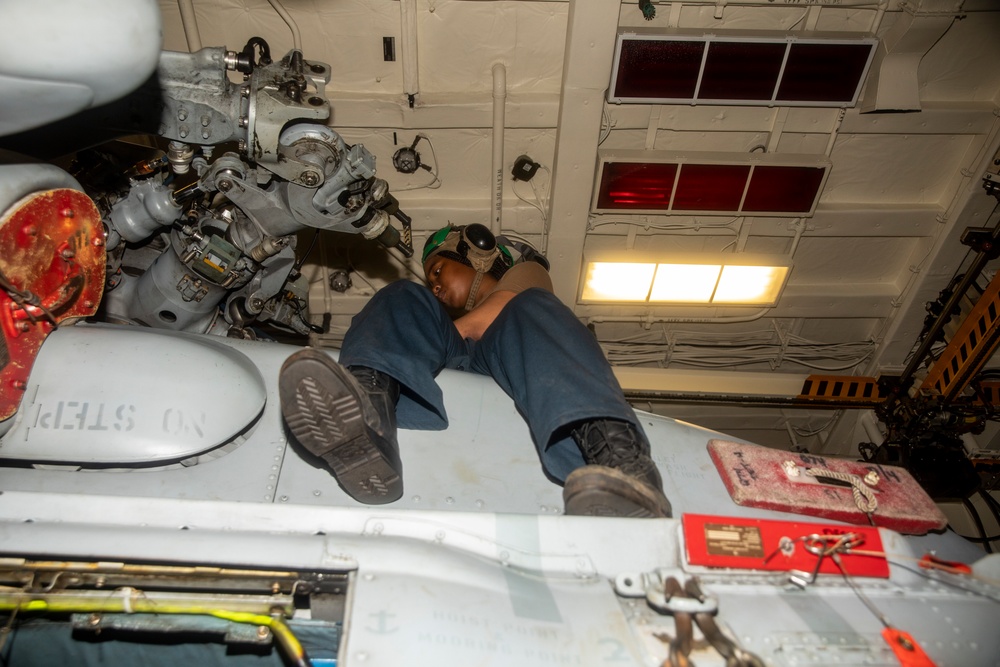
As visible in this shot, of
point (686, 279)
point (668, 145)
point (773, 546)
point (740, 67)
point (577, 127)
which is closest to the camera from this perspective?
point (773, 546)

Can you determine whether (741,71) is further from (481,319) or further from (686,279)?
(481,319)

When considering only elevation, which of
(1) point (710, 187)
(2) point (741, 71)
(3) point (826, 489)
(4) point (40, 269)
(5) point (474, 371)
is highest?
(2) point (741, 71)

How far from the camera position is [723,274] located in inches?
139

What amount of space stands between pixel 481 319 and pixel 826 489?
1.30 meters

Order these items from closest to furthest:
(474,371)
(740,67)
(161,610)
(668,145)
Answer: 1. (161,610)
2. (474,371)
3. (740,67)
4. (668,145)

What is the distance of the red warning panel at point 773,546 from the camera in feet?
4.17

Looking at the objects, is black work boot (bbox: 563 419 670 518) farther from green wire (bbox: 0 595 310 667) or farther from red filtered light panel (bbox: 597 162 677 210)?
red filtered light panel (bbox: 597 162 677 210)

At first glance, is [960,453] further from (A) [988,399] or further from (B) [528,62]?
(B) [528,62]

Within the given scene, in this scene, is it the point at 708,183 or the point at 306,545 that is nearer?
the point at 306,545

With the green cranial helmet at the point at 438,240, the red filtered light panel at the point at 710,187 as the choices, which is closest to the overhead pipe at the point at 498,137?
the green cranial helmet at the point at 438,240

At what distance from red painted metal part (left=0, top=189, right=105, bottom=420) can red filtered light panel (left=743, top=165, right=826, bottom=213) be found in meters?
2.99

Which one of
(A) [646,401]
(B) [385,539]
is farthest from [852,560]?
(A) [646,401]

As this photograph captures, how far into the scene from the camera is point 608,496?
1.42m

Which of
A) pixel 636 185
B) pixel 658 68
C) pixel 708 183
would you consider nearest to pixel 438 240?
pixel 636 185
